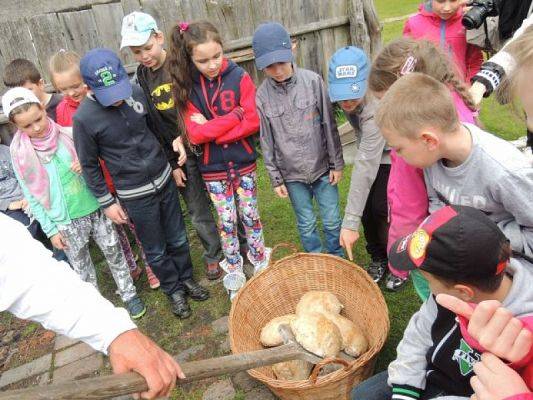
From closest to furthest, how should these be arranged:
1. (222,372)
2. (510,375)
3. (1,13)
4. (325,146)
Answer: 1. (510,375)
2. (222,372)
3. (325,146)
4. (1,13)

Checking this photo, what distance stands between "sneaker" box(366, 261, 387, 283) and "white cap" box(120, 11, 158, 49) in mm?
2188

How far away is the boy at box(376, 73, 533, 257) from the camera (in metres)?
1.53

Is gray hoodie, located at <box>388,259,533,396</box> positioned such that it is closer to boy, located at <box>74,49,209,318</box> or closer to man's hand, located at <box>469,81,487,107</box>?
man's hand, located at <box>469,81,487,107</box>

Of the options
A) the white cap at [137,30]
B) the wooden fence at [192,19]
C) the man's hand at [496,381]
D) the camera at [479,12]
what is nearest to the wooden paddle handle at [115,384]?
the man's hand at [496,381]

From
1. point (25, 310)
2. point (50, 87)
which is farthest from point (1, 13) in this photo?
point (25, 310)

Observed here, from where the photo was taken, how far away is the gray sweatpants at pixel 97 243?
10.1 feet

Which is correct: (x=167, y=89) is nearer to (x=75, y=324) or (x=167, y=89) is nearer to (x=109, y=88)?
(x=109, y=88)

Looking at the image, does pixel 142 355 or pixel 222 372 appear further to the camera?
pixel 222 372

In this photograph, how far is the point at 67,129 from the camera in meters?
3.08

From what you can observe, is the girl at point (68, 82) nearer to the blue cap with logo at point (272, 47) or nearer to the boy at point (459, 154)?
the blue cap with logo at point (272, 47)

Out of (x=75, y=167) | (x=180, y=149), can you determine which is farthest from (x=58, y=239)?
(x=180, y=149)

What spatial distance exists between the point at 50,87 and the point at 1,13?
807 millimetres

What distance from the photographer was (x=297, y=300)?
2926 mm

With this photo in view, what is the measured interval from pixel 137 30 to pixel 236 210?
1422mm
